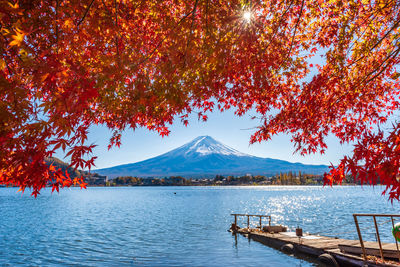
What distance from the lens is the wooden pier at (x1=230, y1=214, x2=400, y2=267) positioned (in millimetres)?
11719

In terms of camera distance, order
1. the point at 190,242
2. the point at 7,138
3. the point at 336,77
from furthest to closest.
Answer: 1. the point at 190,242
2. the point at 336,77
3. the point at 7,138

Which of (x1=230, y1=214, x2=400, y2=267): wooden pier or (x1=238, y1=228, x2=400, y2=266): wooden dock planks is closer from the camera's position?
(x1=230, y1=214, x2=400, y2=267): wooden pier

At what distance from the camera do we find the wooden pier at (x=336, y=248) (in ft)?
38.4

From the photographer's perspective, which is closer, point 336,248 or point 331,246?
point 336,248

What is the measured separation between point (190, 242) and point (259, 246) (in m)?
6.92

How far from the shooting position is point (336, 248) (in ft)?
52.7

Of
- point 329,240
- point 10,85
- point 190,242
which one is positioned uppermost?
point 10,85

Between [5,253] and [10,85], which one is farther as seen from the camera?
[5,253]

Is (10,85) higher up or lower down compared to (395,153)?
higher up

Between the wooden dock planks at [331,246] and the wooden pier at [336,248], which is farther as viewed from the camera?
the wooden dock planks at [331,246]

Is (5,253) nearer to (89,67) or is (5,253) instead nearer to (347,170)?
(89,67)

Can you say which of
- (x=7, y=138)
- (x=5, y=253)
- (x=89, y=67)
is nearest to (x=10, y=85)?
(x=7, y=138)

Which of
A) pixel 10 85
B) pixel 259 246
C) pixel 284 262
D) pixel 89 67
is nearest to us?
pixel 10 85

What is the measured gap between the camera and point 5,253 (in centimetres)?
2169
